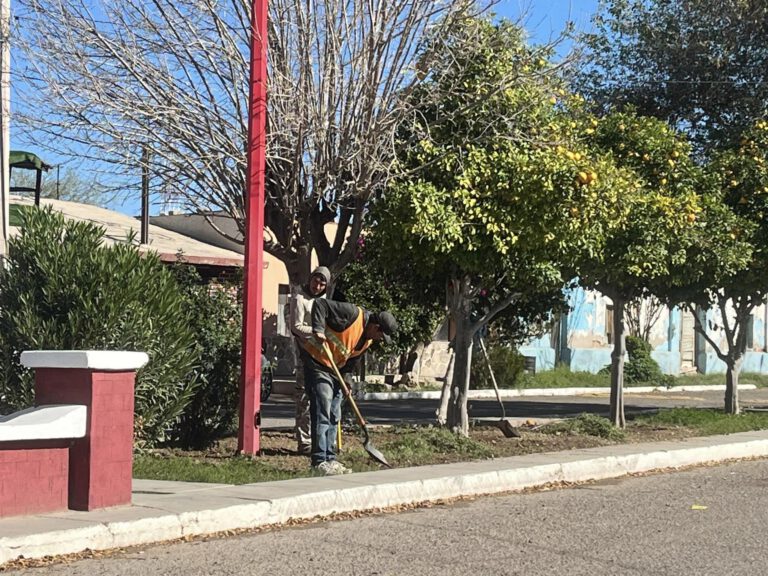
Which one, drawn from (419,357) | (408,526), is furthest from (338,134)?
(419,357)

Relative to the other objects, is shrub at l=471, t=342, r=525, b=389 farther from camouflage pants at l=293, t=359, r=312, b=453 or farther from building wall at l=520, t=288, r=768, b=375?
camouflage pants at l=293, t=359, r=312, b=453

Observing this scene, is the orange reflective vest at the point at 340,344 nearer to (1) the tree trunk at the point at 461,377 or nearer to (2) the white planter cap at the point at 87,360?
(2) the white planter cap at the point at 87,360

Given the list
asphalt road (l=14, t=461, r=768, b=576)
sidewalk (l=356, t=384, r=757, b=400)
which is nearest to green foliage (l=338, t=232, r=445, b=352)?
sidewalk (l=356, t=384, r=757, b=400)

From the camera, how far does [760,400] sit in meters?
27.3

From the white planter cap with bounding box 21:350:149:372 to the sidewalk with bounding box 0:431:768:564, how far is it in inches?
41.5

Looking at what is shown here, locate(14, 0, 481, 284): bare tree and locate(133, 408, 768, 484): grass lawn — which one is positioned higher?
locate(14, 0, 481, 284): bare tree

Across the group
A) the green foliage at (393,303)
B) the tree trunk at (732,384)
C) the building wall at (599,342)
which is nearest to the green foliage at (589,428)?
the green foliage at (393,303)

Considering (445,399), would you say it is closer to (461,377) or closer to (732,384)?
(461,377)

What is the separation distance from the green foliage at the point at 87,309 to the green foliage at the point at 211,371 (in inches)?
32.8

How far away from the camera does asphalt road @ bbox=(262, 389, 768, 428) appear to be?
19250 millimetres

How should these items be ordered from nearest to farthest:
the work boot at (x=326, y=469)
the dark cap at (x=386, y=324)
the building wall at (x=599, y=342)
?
the work boot at (x=326, y=469) < the dark cap at (x=386, y=324) < the building wall at (x=599, y=342)

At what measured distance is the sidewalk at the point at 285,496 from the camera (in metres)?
7.04

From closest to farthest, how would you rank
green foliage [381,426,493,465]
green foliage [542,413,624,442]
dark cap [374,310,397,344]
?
dark cap [374,310,397,344]
green foliage [381,426,493,465]
green foliage [542,413,624,442]

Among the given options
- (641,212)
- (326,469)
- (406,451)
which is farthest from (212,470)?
(641,212)
